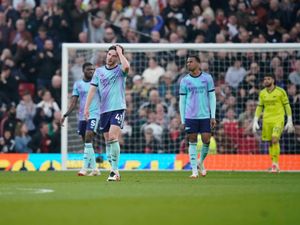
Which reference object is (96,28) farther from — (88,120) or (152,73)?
(88,120)

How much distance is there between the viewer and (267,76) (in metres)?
22.6

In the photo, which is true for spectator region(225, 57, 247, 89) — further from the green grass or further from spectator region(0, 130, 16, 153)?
the green grass

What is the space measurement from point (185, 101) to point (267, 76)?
12.5ft

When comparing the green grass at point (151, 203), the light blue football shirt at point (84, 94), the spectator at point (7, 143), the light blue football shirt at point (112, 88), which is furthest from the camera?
the spectator at point (7, 143)

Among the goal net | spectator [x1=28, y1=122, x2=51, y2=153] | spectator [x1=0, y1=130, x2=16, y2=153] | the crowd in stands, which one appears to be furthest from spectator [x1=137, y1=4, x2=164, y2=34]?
spectator [x1=0, y1=130, x2=16, y2=153]

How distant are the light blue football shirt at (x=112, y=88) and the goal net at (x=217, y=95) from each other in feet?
24.7

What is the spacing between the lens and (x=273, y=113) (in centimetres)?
2270

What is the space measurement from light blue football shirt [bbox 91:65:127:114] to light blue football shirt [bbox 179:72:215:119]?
247 cm

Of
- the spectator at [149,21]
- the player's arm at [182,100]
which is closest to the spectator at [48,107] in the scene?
the spectator at [149,21]

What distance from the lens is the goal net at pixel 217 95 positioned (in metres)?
24.9

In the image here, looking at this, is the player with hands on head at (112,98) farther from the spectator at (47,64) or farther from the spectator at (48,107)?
the spectator at (47,64)

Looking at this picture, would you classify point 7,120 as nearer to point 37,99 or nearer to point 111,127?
point 37,99

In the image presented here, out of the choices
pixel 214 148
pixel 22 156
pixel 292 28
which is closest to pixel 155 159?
pixel 214 148

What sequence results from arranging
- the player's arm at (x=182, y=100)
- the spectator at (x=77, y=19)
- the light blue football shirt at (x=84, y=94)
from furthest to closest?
1. the spectator at (x=77, y=19)
2. the light blue football shirt at (x=84, y=94)
3. the player's arm at (x=182, y=100)
